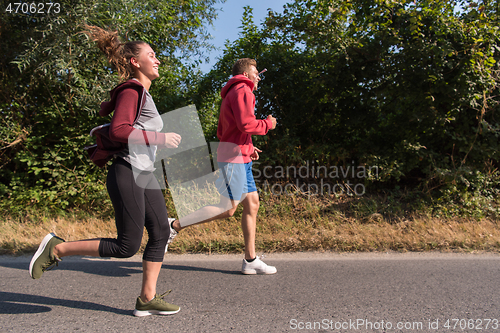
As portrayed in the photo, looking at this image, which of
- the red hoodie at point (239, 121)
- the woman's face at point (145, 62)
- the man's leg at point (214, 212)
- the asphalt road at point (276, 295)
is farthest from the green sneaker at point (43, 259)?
the red hoodie at point (239, 121)

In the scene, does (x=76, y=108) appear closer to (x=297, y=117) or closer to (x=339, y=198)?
(x=297, y=117)

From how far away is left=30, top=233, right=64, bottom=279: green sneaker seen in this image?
227 centimetres

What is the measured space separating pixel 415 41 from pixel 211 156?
12.6ft

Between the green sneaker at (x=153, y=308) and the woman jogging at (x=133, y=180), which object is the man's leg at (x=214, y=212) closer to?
the woman jogging at (x=133, y=180)

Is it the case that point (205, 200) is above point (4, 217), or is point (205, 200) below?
above

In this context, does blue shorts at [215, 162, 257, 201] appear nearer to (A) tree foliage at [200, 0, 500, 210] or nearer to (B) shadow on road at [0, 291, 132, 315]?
(B) shadow on road at [0, 291, 132, 315]

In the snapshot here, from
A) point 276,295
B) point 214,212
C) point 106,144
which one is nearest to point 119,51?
point 106,144

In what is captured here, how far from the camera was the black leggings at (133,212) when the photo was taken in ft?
7.07

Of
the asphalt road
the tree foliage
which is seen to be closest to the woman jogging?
the asphalt road

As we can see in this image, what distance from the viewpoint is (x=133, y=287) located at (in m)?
2.91

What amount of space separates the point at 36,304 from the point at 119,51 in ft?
6.56

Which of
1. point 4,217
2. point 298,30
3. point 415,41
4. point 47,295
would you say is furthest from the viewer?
point 298,30

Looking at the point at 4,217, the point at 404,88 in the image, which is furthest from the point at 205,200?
the point at 404,88

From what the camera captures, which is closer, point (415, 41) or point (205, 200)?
point (415, 41)
